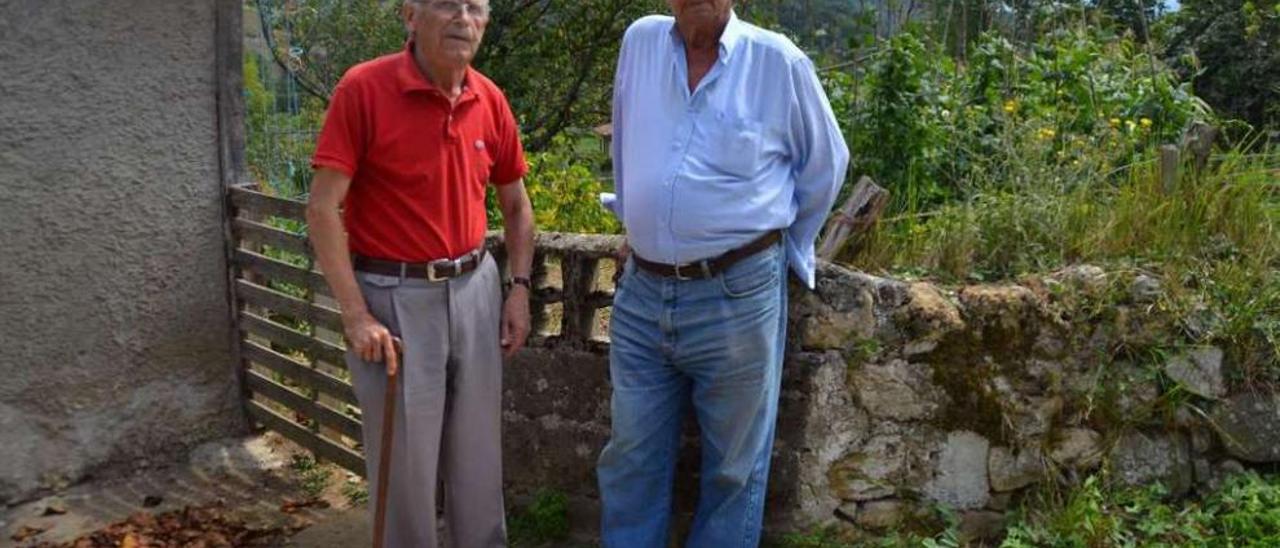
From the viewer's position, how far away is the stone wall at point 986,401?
13.6 feet

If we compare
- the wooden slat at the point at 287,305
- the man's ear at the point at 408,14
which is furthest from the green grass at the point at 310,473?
the man's ear at the point at 408,14

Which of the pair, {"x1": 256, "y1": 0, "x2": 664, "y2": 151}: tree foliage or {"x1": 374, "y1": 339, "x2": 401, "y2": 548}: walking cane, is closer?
{"x1": 374, "y1": 339, "x2": 401, "y2": 548}: walking cane

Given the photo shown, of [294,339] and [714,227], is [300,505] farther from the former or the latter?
[714,227]

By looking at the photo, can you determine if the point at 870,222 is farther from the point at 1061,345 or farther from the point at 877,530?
the point at 877,530

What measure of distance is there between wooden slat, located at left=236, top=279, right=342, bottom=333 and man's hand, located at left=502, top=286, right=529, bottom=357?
1.34 metres

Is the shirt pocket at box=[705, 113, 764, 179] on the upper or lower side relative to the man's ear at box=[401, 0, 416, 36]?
lower

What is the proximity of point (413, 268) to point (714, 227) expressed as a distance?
32.5 inches

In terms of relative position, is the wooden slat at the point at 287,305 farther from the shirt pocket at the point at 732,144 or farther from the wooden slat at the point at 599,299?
the shirt pocket at the point at 732,144

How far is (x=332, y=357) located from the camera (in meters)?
5.28

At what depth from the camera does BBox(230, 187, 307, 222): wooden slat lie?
5.17m

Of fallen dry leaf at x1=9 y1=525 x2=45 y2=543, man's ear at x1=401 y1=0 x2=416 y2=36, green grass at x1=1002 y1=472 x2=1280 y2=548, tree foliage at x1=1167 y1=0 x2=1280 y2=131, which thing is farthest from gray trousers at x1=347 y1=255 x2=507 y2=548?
tree foliage at x1=1167 y1=0 x2=1280 y2=131

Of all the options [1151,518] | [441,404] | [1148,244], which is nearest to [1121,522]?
[1151,518]

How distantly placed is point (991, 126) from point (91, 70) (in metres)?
3.58

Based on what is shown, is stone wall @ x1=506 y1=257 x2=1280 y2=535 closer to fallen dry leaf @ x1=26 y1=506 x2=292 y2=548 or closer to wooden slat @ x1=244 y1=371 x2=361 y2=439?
wooden slat @ x1=244 y1=371 x2=361 y2=439
